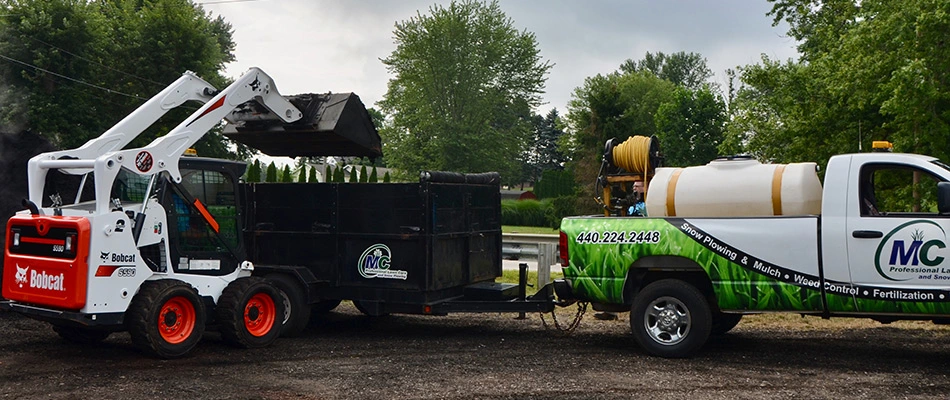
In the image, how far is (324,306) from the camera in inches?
464

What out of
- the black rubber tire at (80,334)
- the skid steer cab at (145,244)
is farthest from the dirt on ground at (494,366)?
the skid steer cab at (145,244)

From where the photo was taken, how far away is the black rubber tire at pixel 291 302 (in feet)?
33.6

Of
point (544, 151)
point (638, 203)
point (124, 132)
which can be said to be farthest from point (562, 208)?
point (544, 151)

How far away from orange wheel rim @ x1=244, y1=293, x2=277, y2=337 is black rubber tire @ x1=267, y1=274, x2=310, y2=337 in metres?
0.26

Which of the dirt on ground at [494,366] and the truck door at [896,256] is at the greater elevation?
the truck door at [896,256]

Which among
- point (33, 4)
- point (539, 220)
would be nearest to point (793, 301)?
point (33, 4)

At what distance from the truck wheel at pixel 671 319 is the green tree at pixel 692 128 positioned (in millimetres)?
51903

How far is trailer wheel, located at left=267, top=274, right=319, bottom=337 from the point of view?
10.2m

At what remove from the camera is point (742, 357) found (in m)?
9.02

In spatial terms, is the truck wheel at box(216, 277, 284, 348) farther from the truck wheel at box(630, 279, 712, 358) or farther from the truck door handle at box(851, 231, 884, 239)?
the truck door handle at box(851, 231, 884, 239)

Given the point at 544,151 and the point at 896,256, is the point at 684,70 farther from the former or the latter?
the point at 896,256

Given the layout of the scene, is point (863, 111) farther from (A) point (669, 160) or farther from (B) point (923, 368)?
(A) point (669, 160)

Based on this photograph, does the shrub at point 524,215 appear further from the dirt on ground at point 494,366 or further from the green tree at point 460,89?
the dirt on ground at point 494,366

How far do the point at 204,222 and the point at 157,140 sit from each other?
3.61ft
